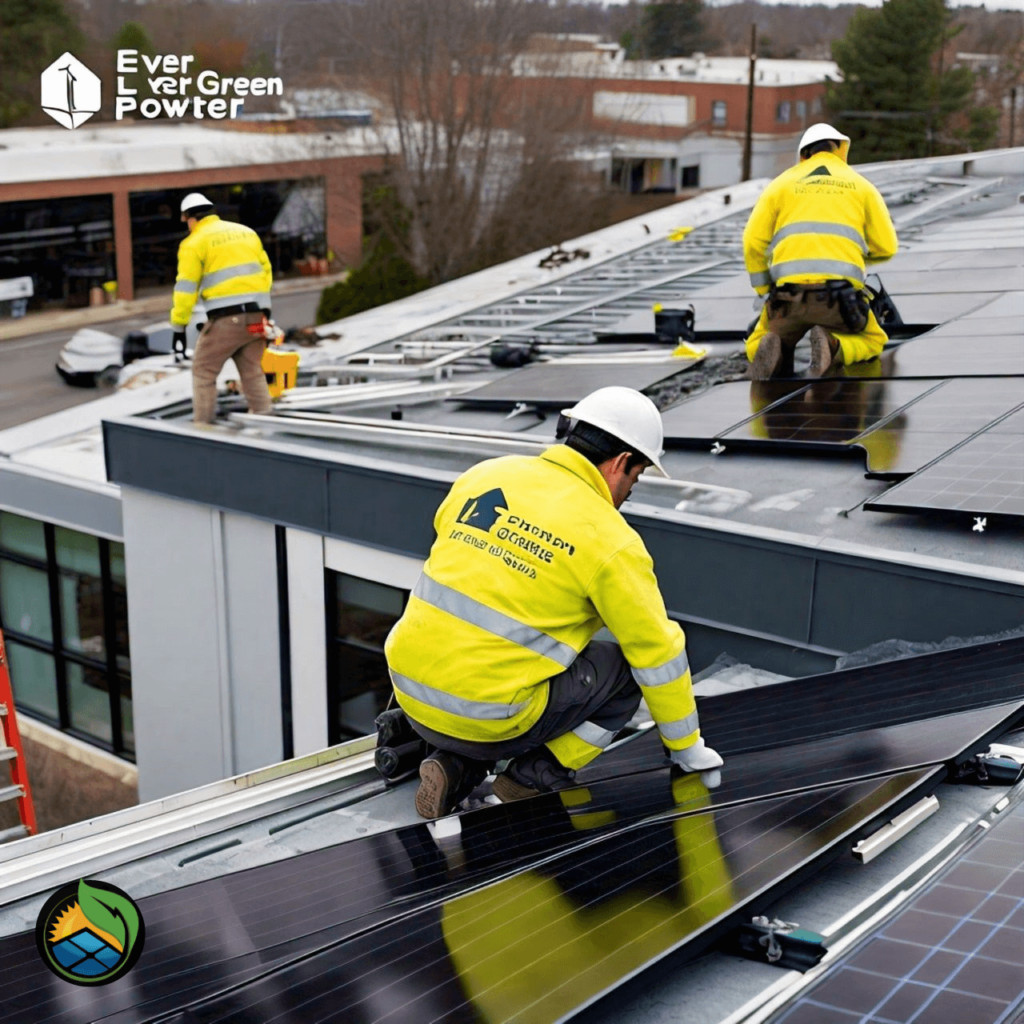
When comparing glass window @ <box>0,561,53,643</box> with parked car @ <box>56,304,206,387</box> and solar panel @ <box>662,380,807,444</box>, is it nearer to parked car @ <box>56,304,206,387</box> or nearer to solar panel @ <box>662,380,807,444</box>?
solar panel @ <box>662,380,807,444</box>

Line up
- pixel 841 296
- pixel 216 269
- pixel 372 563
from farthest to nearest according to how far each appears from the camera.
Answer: pixel 216 269 → pixel 372 563 → pixel 841 296

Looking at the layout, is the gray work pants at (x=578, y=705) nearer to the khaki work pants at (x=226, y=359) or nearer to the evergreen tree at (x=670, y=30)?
the khaki work pants at (x=226, y=359)

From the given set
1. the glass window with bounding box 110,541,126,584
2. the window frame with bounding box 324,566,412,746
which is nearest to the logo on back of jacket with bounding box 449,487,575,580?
the window frame with bounding box 324,566,412,746

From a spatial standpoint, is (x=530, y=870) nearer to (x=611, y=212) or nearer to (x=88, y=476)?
(x=88, y=476)

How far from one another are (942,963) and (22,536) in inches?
526

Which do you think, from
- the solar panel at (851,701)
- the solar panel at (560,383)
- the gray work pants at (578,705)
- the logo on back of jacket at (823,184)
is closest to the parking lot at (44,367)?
the solar panel at (560,383)

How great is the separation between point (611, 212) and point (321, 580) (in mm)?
58620

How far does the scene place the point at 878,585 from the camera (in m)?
6.81

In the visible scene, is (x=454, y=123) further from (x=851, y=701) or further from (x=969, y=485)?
(x=851, y=701)

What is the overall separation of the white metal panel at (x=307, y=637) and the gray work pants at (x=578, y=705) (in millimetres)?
5653

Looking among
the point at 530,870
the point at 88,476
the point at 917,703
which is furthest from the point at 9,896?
the point at 88,476

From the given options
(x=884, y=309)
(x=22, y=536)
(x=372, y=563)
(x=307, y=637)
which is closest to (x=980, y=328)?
(x=884, y=309)

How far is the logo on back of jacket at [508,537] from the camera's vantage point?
4.77 metres

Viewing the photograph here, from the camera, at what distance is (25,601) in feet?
49.4
